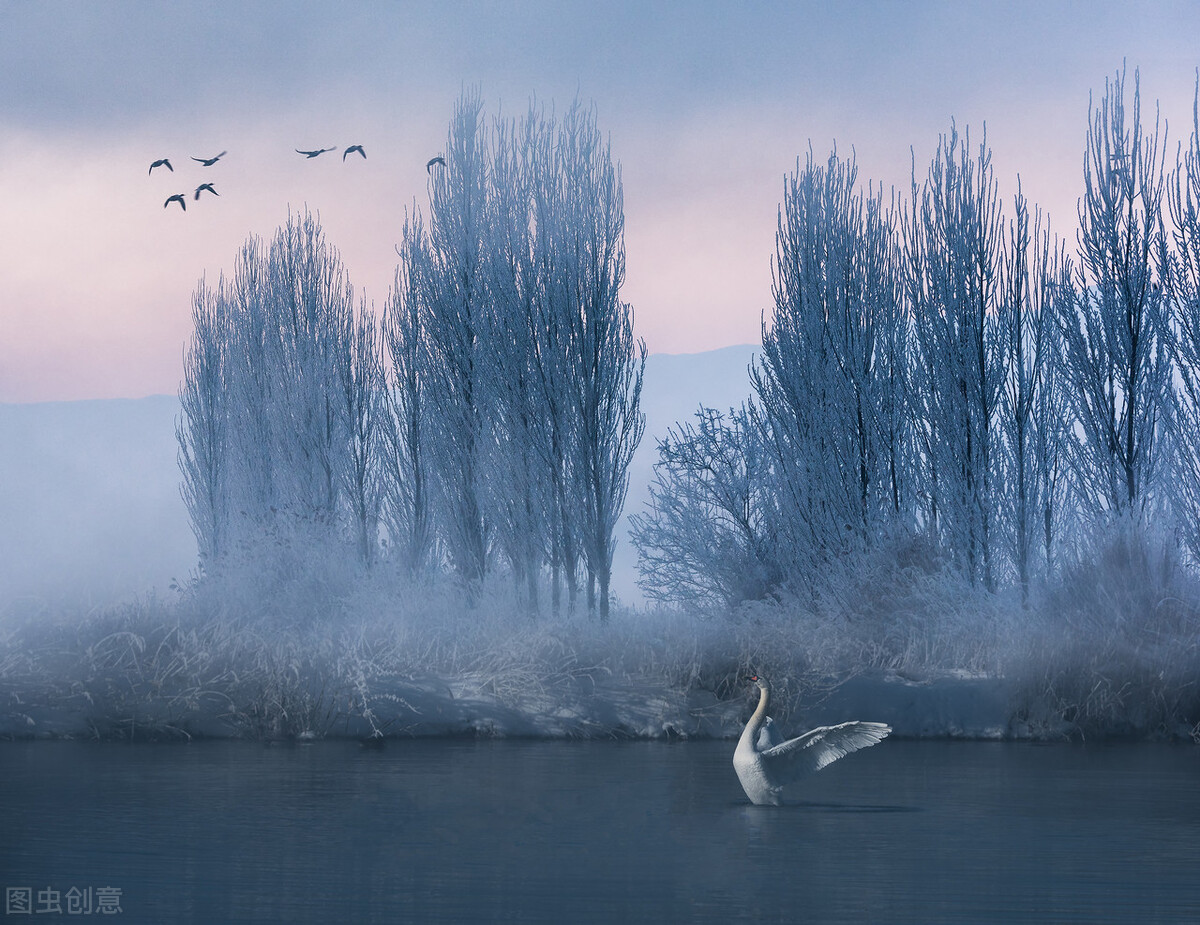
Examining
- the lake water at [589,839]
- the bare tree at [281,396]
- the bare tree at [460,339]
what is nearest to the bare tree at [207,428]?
the bare tree at [281,396]

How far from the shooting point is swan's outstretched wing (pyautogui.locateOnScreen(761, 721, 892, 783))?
29.8ft

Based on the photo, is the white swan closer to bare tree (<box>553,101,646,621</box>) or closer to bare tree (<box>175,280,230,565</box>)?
bare tree (<box>553,101,646,621</box>)

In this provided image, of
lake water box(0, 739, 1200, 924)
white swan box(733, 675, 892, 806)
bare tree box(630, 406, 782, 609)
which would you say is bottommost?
lake water box(0, 739, 1200, 924)

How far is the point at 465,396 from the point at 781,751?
14.5 meters

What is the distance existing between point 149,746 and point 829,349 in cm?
1284

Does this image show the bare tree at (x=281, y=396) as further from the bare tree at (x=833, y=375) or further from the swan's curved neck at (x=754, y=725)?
the swan's curved neck at (x=754, y=725)

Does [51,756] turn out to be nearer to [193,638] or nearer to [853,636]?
[193,638]

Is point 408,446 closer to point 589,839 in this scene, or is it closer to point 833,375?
point 833,375

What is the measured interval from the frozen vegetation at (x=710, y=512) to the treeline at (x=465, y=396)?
0.06 metres

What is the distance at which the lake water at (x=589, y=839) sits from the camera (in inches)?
250

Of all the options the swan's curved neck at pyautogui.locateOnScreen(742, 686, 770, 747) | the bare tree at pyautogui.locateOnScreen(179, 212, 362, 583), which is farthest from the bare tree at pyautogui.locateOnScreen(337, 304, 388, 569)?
the swan's curved neck at pyautogui.locateOnScreen(742, 686, 770, 747)

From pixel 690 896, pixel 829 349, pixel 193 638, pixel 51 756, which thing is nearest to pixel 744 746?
pixel 690 896

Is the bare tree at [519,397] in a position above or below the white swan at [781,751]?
above

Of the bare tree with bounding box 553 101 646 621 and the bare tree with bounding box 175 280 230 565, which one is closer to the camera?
the bare tree with bounding box 553 101 646 621
